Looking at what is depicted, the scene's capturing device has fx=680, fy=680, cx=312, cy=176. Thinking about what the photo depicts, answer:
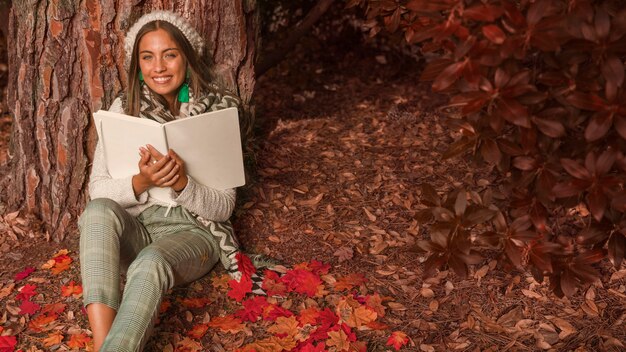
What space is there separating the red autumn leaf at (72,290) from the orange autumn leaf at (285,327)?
3.18 ft

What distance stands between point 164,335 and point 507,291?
161 centimetres

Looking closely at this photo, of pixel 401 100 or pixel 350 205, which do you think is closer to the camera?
pixel 350 205

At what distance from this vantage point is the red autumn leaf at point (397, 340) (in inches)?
115

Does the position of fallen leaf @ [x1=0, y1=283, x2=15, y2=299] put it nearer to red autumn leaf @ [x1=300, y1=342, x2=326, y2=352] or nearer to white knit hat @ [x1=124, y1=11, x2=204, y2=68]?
white knit hat @ [x1=124, y1=11, x2=204, y2=68]

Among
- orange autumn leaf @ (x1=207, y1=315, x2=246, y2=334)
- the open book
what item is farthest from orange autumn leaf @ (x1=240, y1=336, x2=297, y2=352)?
the open book

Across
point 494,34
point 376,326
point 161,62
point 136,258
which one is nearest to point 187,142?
point 161,62

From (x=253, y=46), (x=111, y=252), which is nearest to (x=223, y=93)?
(x=253, y=46)

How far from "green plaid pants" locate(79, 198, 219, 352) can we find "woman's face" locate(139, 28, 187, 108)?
57 cm

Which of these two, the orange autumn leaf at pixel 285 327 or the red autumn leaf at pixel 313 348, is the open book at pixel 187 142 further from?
the red autumn leaf at pixel 313 348

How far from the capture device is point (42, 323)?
3080 millimetres

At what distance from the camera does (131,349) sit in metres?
2.54

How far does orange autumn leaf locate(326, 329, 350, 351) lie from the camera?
9.50 feet

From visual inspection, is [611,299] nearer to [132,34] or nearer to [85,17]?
[132,34]

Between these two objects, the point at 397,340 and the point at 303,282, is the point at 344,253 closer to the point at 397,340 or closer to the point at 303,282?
the point at 303,282
